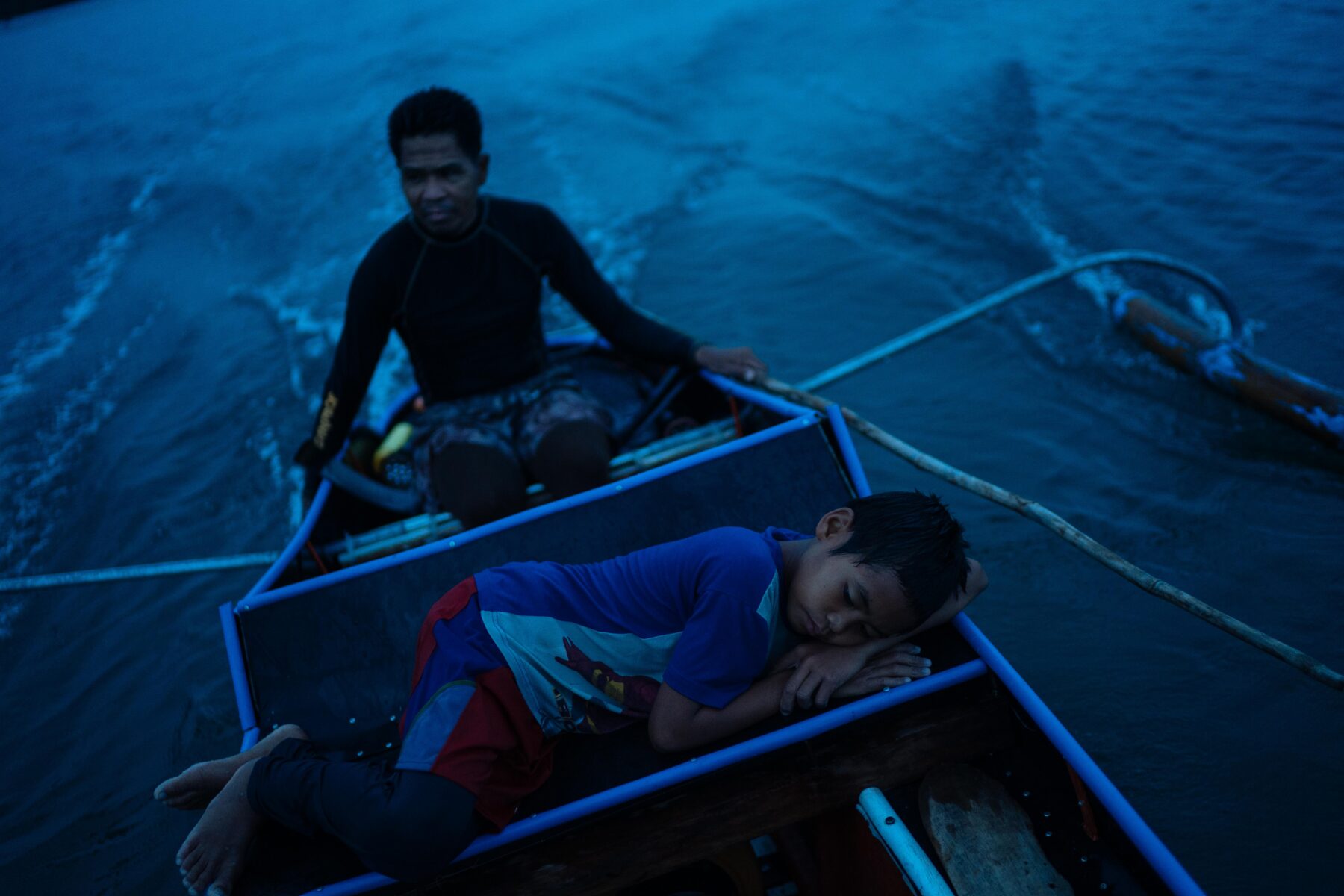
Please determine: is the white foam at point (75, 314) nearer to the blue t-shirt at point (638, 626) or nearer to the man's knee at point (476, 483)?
the man's knee at point (476, 483)

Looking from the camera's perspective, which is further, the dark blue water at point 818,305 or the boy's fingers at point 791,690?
the dark blue water at point 818,305

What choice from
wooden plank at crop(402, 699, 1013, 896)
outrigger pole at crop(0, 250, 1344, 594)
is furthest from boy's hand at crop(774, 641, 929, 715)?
outrigger pole at crop(0, 250, 1344, 594)

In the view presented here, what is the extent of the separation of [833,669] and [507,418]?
169 cm

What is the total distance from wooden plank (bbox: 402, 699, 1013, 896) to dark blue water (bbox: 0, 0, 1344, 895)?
1.09 meters

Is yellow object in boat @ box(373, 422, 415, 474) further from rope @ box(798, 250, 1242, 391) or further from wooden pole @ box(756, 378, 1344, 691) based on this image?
rope @ box(798, 250, 1242, 391)

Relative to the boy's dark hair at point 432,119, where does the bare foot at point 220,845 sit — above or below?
below

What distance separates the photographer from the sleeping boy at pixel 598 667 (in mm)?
1910

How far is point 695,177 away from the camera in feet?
26.5

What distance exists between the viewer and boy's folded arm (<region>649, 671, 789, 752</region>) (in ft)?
6.44

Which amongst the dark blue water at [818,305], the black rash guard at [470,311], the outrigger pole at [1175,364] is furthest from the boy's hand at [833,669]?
the outrigger pole at [1175,364]

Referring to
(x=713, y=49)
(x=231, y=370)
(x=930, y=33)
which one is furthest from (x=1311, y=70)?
(x=231, y=370)

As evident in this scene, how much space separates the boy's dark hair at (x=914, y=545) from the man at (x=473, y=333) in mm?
1305

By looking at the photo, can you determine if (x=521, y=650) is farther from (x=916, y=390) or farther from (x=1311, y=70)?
(x=1311, y=70)

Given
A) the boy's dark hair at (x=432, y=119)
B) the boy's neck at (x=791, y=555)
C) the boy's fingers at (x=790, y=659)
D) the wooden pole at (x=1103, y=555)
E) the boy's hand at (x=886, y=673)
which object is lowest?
the wooden pole at (x=1103, y=555)
